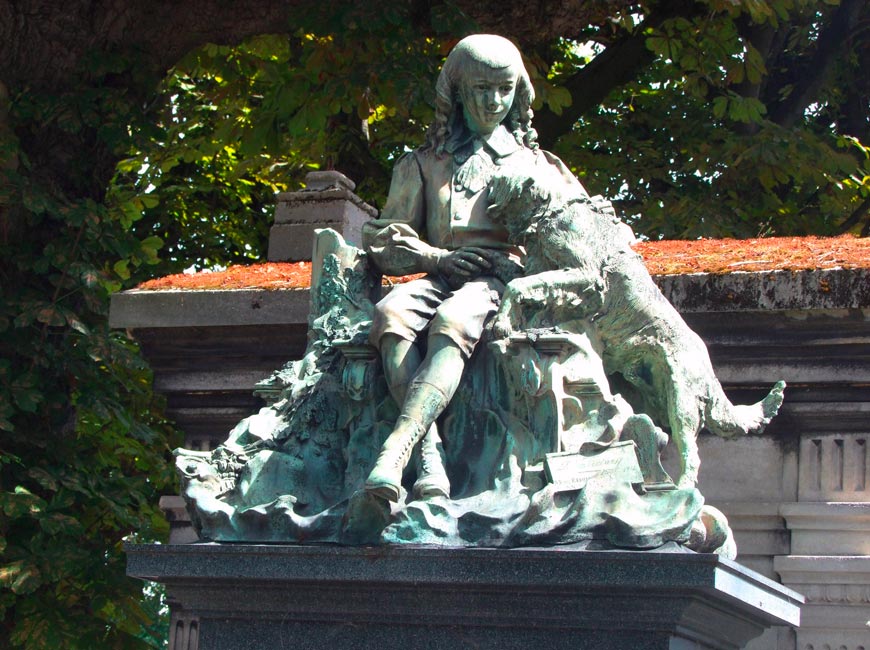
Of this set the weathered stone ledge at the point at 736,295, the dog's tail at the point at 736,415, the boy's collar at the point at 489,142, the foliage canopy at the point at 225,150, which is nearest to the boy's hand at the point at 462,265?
the boy's collar at the point at 489,142

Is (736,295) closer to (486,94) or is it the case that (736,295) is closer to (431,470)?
(486,94)

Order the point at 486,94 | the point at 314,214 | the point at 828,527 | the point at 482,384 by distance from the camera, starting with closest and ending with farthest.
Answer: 1. the point at 482,384
2. the point at 486,94
3. the point at 828,527
4. the point at 314,214

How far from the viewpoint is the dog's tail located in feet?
23.1

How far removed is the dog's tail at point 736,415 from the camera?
277 inches

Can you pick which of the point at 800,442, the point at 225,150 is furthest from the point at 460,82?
the point at 225,150

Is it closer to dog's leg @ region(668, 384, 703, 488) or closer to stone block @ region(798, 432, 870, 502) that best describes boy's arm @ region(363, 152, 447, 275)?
dog's leg @ region(668, 384, 703, 488)

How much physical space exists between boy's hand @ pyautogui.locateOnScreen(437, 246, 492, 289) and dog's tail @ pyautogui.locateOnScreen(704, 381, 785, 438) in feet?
3.44

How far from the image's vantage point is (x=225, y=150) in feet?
50.0

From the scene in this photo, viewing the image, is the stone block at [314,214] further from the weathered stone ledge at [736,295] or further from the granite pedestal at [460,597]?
the granite pedestal at [460,597]

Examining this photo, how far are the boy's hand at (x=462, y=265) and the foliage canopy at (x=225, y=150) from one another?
2861 mm

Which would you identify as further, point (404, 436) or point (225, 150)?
point (225, 150)

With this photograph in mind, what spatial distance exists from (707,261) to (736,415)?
172cm

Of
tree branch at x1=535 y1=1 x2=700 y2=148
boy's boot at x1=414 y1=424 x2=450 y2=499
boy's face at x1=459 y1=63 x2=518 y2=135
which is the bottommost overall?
boy's boot at x1=414 y1=424 x2=450 y2=499

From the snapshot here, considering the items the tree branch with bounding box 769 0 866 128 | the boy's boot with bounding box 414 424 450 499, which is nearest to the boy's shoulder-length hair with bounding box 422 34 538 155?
the boy's boot with bounding box 414 424 450 499
